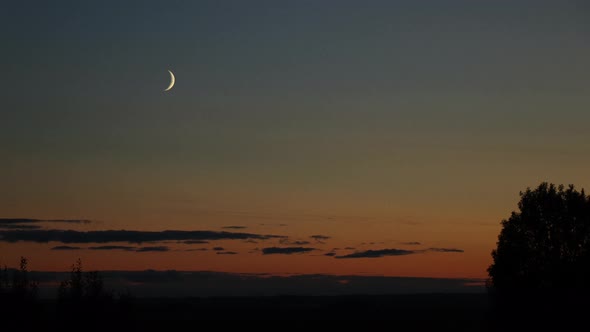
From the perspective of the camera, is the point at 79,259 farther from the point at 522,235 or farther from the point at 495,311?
the point at 522,235

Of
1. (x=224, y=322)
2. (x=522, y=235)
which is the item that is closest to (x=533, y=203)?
(x=522, y=235)

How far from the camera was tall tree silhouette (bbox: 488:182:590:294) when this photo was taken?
80750 mm

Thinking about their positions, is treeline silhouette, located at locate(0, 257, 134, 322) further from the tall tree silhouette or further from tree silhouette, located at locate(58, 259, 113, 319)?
the tall tree silhouette

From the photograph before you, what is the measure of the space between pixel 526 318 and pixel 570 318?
4687mm

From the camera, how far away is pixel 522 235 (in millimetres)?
84000

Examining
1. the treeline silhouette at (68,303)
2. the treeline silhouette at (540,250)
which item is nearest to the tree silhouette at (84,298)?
the treeline silhouette at (68,303)

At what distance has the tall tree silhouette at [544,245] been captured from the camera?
8075cm

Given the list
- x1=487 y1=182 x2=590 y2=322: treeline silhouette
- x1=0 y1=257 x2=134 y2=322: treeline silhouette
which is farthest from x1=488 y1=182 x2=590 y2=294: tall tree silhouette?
x1=0 y1=257 x2=134 y2=322: treeline silhouette

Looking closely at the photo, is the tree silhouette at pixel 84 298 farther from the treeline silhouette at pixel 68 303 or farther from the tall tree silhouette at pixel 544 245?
the tall tree silhouette at pixel 544 245

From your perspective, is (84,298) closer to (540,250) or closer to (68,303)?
(68,303)

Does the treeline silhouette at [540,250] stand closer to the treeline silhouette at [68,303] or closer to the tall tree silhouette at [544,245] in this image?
the tall tree silhouette at [544,245]

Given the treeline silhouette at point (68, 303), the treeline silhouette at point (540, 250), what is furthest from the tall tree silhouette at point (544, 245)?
the treeline silhouette at point (68, 303)

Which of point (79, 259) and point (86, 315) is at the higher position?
point (79, 259)

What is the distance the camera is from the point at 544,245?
8306 centimetres
